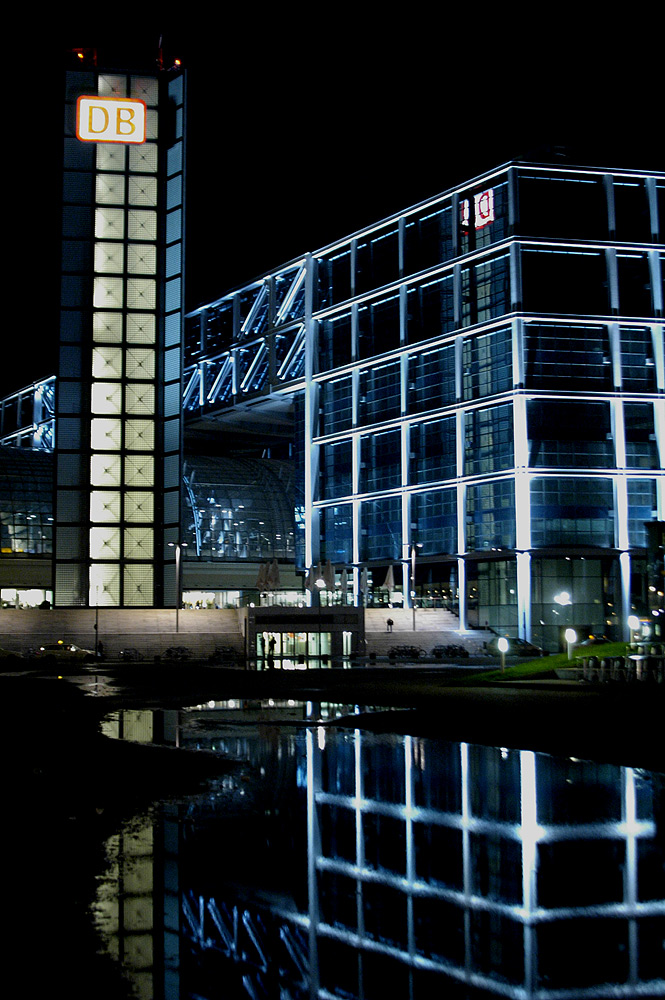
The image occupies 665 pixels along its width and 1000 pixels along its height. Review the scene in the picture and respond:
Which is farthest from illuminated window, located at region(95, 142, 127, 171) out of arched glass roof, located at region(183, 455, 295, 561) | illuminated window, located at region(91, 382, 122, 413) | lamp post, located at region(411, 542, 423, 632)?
arched glass roof, located at region(183, 455, 295, 561)

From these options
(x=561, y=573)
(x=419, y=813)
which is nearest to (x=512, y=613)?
(x=561, y=573)

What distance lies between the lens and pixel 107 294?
3962 inches

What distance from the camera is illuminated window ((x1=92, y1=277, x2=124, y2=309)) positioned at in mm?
100438

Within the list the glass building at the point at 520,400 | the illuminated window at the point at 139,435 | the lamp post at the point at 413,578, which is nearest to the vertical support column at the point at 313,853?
the lamp post at the point at 413,578

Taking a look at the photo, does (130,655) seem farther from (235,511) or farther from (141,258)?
(235,511)

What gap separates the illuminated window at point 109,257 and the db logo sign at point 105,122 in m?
9.33

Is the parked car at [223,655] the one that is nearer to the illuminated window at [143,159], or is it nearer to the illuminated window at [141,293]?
the illuminated window at [141,293]

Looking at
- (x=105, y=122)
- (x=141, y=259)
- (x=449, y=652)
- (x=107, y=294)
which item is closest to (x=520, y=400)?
(x=449, y=652)

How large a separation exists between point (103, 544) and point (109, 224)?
28432 mm

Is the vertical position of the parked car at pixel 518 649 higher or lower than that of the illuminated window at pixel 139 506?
lower

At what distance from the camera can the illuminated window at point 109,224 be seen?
101 m

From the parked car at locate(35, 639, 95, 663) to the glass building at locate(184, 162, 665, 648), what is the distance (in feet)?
96.3

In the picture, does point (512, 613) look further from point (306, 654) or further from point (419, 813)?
point (419, 813)

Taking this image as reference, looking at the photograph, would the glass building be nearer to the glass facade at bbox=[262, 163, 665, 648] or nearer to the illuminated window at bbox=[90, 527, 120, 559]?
the glass facade at bbox=[262, 163, 665, 648]
